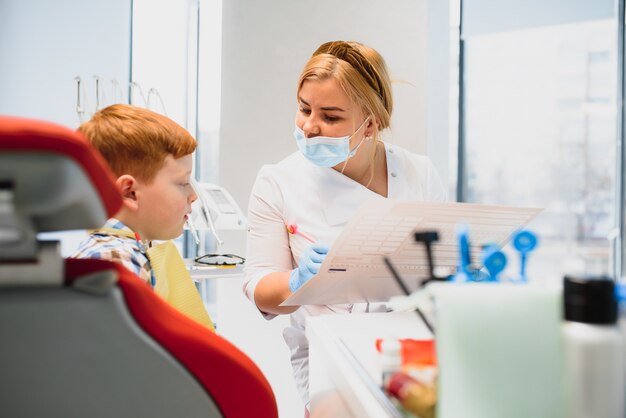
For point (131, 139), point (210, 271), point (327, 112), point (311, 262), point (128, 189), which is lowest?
point (210, 271)

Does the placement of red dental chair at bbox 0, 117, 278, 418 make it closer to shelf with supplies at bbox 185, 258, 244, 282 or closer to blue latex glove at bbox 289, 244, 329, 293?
blue latex glove at bbox 289, 244, 329, 293

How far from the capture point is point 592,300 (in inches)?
16.2

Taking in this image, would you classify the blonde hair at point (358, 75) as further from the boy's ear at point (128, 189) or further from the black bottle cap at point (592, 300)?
the black bottle cap at point (592, 300)

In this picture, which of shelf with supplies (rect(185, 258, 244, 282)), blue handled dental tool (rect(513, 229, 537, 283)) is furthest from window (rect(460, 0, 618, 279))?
blue handled dental tool (rect(513, 229, 537, 283))

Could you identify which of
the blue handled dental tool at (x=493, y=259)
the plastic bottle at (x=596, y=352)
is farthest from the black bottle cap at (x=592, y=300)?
the blue handled dental tool at (x=493, y=259)

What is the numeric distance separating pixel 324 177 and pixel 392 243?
64 centimetres

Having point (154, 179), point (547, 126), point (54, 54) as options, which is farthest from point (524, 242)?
point (547, 126)

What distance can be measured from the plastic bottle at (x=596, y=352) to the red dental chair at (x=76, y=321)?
0.99 feet

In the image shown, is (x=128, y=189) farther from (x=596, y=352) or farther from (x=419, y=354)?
(x=596, y=352)

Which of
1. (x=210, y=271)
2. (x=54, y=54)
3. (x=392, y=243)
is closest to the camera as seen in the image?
(x=392, y=243)

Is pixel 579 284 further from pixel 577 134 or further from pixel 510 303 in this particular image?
pixel 577 134

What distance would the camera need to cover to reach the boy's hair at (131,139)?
1125 mm

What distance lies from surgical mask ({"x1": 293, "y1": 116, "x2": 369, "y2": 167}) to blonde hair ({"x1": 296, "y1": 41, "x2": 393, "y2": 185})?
10cm

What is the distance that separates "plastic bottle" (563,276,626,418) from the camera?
1.34 ft
